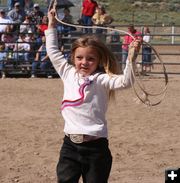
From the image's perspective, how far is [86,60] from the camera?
4.10 metres

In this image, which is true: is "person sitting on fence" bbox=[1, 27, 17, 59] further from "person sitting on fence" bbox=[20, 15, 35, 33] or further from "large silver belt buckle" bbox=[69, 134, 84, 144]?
"large silver belt buckle" bbox=[69, 134, 84, 144]

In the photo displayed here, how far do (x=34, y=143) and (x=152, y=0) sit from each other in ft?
163

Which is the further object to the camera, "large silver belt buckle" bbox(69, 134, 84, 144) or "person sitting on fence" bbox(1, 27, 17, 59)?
"person sitting on fence" bbox(1, 27, 17, 59)

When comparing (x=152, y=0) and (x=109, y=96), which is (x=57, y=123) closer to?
(x=109, y=96)

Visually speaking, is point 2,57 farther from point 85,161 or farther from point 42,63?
point 85,161

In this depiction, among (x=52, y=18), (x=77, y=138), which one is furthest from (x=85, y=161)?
(x=52, y=18)

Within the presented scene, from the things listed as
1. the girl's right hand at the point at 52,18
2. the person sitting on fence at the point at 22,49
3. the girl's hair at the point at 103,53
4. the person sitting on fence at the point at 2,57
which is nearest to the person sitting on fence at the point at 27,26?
the person sitting on fence at the point at 22,49

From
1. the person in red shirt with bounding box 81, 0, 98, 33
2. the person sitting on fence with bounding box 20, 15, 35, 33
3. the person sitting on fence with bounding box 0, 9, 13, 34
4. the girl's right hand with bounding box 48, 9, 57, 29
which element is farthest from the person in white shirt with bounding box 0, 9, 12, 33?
the girl's right hand with bounding box 48, 9, 57, 29

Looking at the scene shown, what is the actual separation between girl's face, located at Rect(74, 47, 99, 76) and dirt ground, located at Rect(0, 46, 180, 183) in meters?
0.39

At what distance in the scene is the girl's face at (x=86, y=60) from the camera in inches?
161

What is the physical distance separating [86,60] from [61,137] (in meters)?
3.93

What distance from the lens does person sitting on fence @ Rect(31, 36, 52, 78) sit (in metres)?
15.2

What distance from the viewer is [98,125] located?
13.3ft

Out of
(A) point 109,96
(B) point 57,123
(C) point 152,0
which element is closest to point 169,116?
(B) point 57,123
